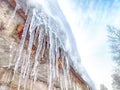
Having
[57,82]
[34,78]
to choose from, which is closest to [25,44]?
[34,78]

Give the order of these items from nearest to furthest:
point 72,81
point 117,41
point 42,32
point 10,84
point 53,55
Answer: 1. point 10,84
2. point 42,32
3. point 53,55
4. point 72,81
5. point 117,41

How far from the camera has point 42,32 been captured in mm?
2619

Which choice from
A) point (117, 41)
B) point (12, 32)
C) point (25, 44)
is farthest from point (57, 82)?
point (117, 41)

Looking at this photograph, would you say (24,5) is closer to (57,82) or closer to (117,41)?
(57,82)

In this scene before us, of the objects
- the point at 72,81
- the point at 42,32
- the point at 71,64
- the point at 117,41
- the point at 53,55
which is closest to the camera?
the point at 42,32

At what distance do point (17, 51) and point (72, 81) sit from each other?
4.96ft

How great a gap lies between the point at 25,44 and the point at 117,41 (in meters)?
11.6

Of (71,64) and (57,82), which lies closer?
(57,82)

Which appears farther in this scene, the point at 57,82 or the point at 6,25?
the point at 57,82

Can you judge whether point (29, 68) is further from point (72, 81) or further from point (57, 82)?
point (72, 81)

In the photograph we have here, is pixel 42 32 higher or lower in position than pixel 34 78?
higher

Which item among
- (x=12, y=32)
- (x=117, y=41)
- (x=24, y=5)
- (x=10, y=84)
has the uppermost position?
(x=117, y=41)

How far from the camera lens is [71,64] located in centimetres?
327

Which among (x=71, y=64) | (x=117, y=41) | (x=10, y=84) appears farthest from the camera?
(x=117, y=41)
